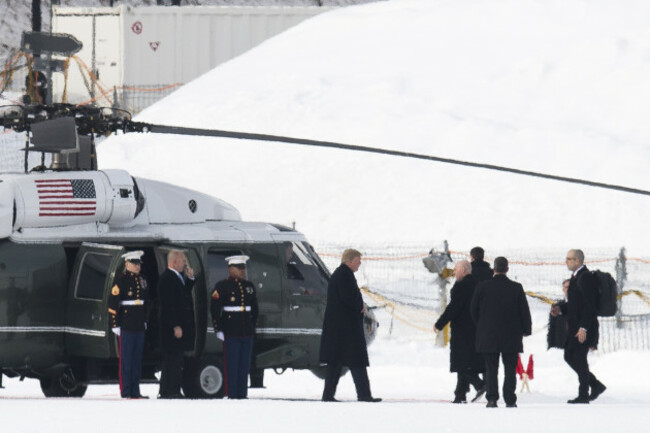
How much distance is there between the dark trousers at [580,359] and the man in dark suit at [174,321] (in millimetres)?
4065

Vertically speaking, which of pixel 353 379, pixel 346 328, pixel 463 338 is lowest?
pixel 353 379

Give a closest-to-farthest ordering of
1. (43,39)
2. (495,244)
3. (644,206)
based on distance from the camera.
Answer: (43,39) → (495,244) → (644,206)

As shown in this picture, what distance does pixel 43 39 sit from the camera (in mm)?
16484

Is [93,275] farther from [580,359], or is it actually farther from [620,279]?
[620,279]

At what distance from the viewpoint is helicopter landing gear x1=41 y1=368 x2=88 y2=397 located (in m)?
15.8

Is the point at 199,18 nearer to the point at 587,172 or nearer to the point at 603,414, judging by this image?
the point at 587,172

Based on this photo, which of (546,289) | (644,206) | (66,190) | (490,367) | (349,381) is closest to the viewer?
(490,367)

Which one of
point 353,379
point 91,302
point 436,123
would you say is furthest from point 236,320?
point 436,123

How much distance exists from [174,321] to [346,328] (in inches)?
72.6

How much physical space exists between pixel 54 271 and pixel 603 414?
20.1ft

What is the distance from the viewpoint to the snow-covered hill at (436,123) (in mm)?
35688

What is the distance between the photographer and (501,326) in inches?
566

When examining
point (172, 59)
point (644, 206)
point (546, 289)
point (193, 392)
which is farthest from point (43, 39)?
point (172, 59)

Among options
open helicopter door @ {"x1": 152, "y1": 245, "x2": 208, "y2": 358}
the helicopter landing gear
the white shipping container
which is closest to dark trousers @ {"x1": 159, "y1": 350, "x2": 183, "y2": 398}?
open helicopter door @ {"x1": 152, "y1": 245, "x2": 208, "y2": 358}
